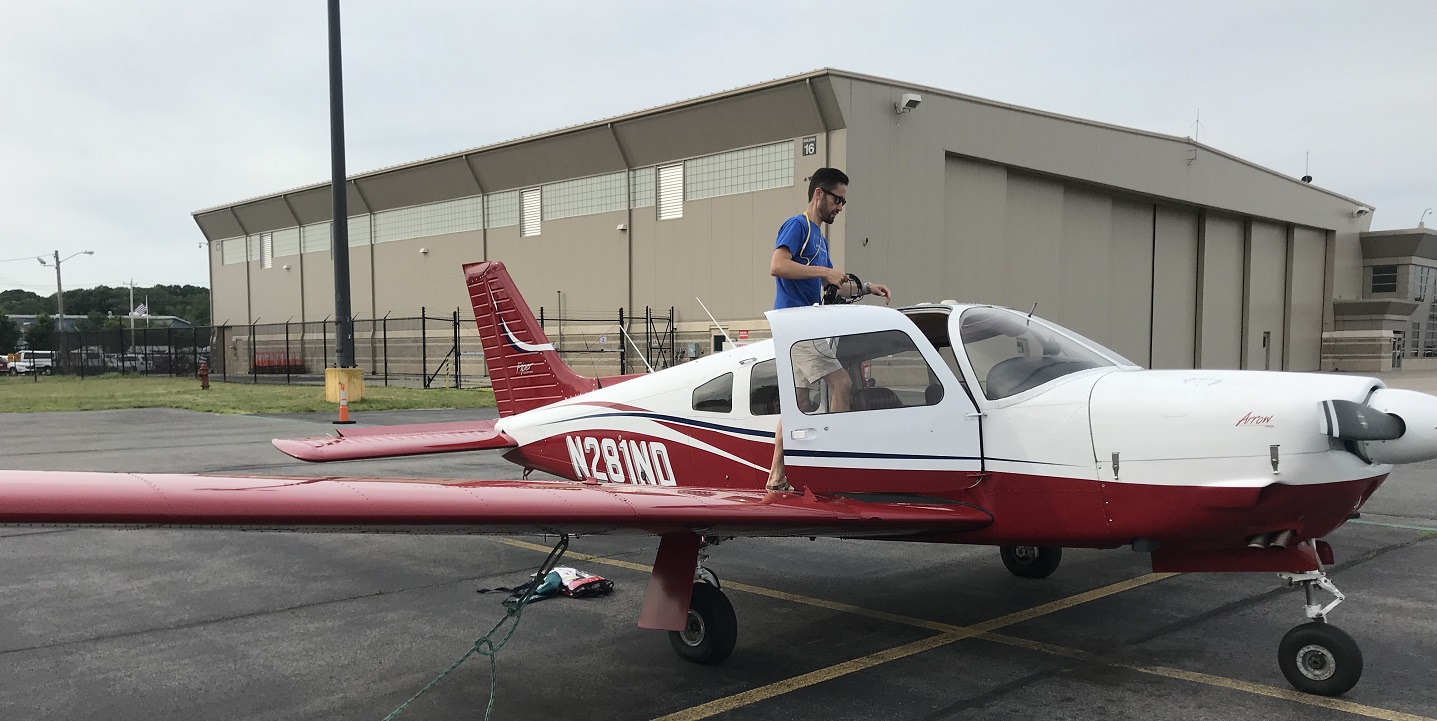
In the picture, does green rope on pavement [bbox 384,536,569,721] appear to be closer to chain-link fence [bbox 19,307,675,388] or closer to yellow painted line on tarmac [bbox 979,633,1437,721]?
yellow painted line on tarmac [bbox 979,633,1437,721]

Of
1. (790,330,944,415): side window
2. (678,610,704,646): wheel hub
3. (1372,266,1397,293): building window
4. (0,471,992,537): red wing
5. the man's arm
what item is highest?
(1372,266,1397,293): building window

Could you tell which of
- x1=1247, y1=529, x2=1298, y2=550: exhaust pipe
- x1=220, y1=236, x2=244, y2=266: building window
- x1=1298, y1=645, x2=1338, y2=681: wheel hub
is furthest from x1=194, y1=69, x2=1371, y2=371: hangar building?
x1=1298, y1=645, x2=1338, y2=681: wheel hub

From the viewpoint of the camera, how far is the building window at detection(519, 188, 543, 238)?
31812mm

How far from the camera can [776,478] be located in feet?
16.0

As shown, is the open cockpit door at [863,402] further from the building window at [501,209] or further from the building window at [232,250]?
the building window at [232,250]

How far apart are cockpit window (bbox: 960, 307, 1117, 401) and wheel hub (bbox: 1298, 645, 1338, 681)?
1528 mm

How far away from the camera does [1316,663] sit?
394 cm

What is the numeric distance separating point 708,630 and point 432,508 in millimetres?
1617

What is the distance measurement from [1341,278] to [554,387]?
47050mm

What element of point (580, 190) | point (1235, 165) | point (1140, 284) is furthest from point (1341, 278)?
point (580, 190)

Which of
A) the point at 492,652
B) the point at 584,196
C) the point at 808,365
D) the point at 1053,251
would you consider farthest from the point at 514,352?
the point at 1053,251

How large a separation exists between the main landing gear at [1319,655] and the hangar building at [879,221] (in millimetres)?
18743

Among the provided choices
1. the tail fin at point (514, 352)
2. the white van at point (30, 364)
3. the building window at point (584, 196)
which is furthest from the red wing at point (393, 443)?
the white van at point (30, 364)

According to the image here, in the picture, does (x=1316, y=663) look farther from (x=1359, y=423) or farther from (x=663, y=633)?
(x=663, y=633)
